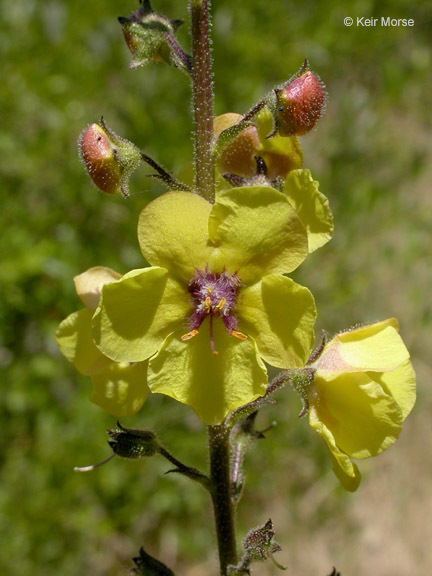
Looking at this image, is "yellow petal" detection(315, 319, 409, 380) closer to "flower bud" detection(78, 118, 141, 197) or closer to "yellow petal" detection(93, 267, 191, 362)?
"yellow petal" detection(93, 267, 191, 362)

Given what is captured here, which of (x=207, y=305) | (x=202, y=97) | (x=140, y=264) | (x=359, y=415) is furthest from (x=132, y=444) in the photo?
(x=140, y=264)

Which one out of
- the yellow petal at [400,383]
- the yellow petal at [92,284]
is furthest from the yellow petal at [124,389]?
the yellow petal at [400,383]

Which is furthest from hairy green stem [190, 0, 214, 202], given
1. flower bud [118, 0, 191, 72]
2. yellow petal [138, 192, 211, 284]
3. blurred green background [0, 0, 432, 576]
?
blurred green background [0, 0, 432, 576]

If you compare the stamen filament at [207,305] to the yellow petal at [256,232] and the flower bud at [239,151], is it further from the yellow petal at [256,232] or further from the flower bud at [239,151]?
the flower bud at [239,151]

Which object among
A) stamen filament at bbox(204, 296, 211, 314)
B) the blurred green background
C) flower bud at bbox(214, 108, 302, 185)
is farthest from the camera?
the blurred green background

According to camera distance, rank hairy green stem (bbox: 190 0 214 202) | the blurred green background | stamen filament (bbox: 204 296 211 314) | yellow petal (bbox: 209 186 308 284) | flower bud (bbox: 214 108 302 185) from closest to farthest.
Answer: yellow petal (bbox: 209 186 308 284)
stamen filament (bbox: 204 296 211 314)
hairy green stem (bbox: 190 0 214 202)
flower bud (bbox: 214 108 302 185)
the blurred green background

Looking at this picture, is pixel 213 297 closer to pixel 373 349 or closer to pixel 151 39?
Answer: pixel 373 349
